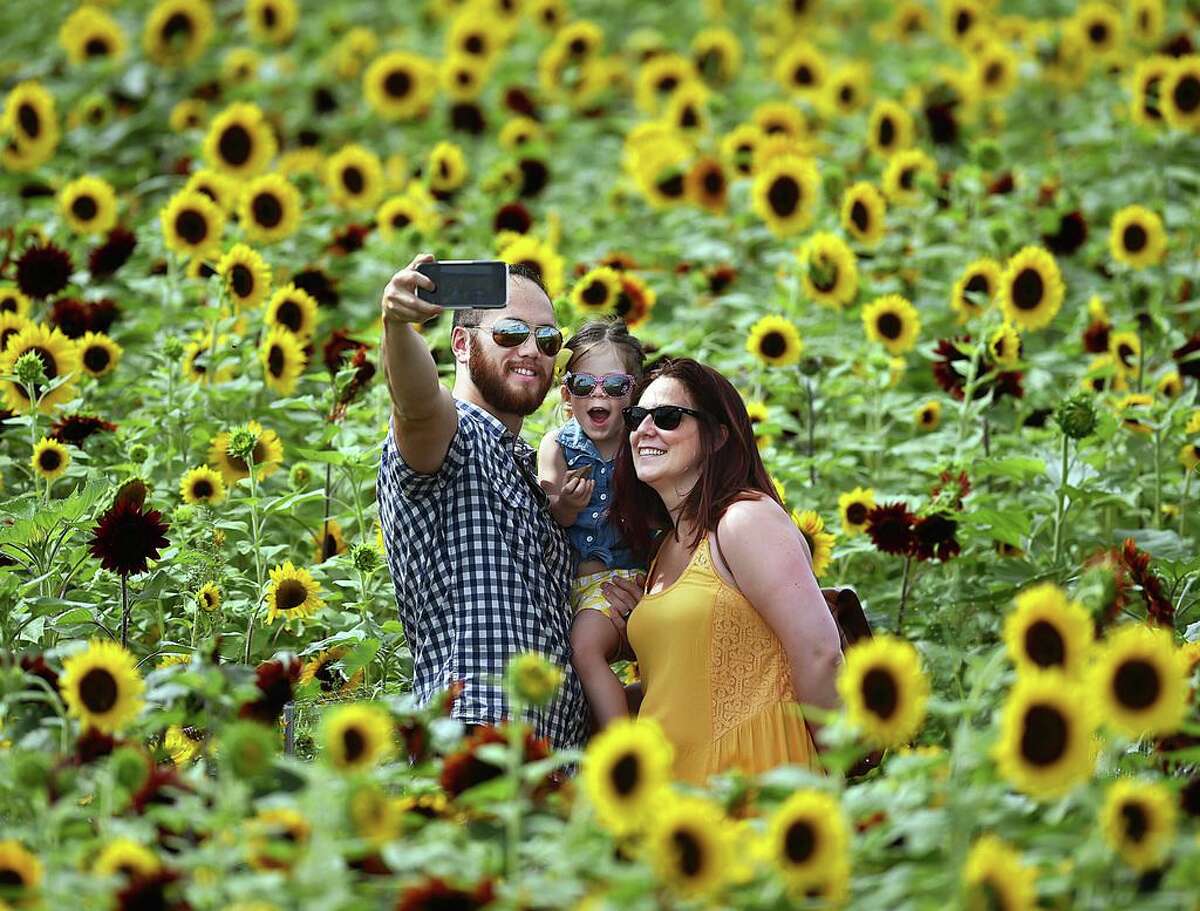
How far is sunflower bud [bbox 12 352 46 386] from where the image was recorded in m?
4.35

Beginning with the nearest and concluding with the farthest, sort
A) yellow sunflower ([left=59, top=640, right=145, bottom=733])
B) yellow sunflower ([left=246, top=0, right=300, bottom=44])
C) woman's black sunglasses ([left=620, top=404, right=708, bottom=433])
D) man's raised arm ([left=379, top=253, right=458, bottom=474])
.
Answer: yellow sunflower ([left=59, top=640, right=145, bottom=733]) < man's raised arm ([left=379, top=253, right=458, bottom=474]) < woman's black sunglasses ([left=620, top=404, right=708, bottom=433]) < yellow sunflower ([left=246, top=0, right=300, bottom=44])

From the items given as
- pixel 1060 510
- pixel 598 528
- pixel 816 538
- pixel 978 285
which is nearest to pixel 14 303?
pixel 598 528

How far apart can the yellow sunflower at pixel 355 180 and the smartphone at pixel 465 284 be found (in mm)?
3245

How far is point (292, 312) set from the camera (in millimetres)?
5000

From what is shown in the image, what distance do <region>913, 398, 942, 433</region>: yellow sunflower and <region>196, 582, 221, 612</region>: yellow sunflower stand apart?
87.9 inches

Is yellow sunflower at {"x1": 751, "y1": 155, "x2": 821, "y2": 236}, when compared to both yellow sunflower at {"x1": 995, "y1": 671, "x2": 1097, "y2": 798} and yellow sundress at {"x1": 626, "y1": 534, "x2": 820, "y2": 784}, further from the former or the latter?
yellow sunflower at {"x1": 995, "y1": 671, "x2": 1097, "y2": 798}

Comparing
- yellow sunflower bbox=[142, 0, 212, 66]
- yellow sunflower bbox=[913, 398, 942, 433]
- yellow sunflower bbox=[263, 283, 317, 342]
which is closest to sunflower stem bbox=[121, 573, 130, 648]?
yellow sunflower bbox=[263, 283, 317, 342]

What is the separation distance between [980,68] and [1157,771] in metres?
5.29

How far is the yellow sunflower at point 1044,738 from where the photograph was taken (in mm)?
2438

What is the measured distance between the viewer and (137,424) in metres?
4.77

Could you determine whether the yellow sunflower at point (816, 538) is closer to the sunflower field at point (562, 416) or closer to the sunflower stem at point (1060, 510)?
the sunflower field at point (562, 416)

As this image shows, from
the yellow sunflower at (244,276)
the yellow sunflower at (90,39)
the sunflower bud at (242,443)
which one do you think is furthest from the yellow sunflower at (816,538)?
the yellow sunflower at (90,39)

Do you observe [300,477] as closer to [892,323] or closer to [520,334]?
[520,334]

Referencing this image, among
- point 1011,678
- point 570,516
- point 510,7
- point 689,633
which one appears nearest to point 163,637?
point 570,516
